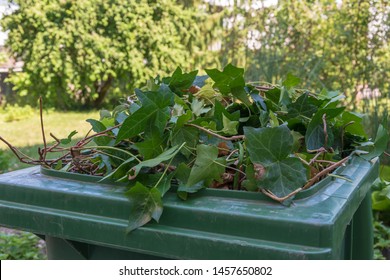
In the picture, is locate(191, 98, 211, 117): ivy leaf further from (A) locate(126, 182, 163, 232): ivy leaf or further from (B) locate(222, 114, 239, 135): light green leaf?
(A) locate(126, 182, 163, 232): ivy leaf

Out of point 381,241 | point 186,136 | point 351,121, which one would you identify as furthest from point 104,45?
point 186,136

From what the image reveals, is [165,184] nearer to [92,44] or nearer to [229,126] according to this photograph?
[229,126]

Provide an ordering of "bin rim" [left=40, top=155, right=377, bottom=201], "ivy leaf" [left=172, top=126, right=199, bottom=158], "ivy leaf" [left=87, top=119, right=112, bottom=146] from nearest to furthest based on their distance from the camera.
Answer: "bin rim" [left=40, top=155, right=377, bottom=201] → "ivy leaf" [left=172, top=126, right=199, bottom=158] → "ivy leaf" [left=87, top=119, right=112, bottom=146]

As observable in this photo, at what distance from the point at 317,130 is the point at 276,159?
0.90 feet

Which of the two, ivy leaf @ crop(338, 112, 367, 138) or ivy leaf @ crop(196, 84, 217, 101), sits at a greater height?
ivy leaf @ crop(196, 84, 217, 101)

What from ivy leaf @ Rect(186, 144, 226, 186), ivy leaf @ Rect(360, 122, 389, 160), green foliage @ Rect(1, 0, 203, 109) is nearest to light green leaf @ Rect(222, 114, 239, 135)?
ivy leaf @ Rect(186, 144, 226, 186)

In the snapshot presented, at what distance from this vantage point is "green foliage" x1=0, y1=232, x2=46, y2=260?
9.29 ft

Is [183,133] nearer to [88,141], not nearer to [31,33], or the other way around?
[88,141]

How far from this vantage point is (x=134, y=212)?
1.04 m

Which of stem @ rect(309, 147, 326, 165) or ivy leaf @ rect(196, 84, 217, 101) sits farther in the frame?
ivy leaf @ rect(196, 84, 217, 101)

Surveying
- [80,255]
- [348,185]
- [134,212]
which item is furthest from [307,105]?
[80,255]

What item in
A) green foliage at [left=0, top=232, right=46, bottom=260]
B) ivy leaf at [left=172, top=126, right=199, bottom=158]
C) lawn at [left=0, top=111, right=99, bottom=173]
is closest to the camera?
ivy leaf at [left=172, top=126, right=199, bottom=158]

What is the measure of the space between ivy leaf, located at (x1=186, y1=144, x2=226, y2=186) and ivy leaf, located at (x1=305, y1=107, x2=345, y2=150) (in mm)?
282

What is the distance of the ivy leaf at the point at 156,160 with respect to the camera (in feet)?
3.44
